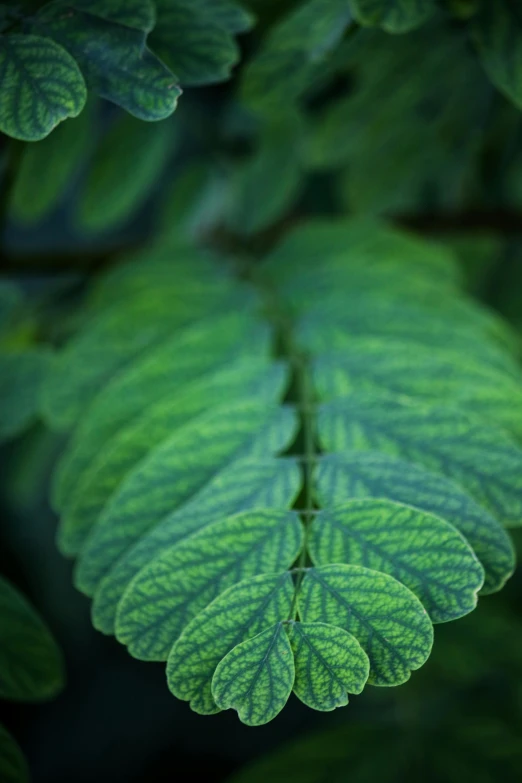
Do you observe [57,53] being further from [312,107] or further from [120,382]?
[312,107]

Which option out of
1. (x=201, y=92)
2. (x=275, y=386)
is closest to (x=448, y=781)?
(x=275, y=386)

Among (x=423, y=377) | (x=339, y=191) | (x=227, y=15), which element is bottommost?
(x=339, y=191)

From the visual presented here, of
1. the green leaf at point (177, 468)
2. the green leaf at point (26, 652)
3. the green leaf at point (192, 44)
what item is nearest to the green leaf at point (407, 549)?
the green leaf at point (177, 468)

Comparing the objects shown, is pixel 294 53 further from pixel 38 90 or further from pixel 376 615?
pixel 376 615

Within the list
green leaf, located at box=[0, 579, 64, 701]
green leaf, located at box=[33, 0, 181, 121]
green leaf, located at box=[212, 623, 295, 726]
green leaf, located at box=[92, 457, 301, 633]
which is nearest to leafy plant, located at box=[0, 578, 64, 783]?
green leaf, located at box=[0, 579, 64, 701]

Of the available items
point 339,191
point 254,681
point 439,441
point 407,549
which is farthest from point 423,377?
point 339,191

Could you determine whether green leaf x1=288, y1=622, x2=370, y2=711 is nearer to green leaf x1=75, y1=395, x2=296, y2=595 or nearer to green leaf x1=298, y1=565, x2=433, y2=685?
green leaf x1=298, y1=565, x2=433, y2=685

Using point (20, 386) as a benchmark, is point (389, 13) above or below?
above
